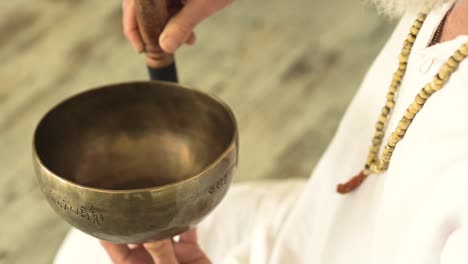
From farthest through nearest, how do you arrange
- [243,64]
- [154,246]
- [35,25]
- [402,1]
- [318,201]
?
[35,25] < [243,64] < [318,201] < [154,246] < [402,1]

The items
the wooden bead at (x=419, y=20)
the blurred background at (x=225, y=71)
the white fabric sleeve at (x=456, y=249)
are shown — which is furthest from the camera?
the blurred background at (x=225, y=71)

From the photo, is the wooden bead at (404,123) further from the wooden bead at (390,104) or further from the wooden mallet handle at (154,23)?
the wooden mallet handle at (154,23)

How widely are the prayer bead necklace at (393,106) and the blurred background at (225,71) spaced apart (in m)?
0.78

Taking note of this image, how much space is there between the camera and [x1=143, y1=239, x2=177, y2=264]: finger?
0.66 metres

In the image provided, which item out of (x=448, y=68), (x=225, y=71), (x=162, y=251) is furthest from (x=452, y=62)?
(x=225, y=71)

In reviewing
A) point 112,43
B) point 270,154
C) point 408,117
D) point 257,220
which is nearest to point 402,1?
point 408,117

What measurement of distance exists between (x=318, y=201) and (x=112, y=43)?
115 cm

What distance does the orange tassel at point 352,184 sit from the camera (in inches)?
26.0

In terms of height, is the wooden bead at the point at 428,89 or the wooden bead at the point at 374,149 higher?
the wooden bead at the point at 428,89

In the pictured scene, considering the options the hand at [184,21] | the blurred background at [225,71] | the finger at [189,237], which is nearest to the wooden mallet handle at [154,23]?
the hand at [184,21]

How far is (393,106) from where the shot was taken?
2.00 feet

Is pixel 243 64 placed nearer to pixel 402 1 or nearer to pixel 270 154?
pixel 270 154

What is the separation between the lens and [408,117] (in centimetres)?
53

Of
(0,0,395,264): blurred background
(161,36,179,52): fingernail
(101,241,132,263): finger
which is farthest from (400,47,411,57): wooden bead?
(0,0,395,264): blurred background
